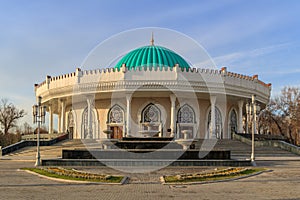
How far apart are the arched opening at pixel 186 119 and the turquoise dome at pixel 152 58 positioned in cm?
474

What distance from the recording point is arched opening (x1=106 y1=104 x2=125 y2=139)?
3566 cm

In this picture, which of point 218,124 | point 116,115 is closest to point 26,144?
point 116,115

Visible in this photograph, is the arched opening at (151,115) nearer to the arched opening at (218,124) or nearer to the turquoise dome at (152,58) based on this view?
the turquoise dome at (152,58)

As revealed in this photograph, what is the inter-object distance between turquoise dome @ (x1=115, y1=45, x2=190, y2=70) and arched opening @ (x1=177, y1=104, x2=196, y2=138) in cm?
474

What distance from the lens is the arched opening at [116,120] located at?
35656mm

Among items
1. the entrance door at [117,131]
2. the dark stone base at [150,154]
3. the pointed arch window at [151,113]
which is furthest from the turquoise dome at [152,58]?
the dark stone base at [150,154]

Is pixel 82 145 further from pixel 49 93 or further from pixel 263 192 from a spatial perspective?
pixel 263 192

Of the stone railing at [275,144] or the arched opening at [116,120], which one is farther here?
the arched opening at [116,120]

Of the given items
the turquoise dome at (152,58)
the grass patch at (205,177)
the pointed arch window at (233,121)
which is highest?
the turquoise dome at (152,58)

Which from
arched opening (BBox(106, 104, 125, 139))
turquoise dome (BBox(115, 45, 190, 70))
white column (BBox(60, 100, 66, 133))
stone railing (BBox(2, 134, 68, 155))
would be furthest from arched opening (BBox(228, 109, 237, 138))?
white column (BBox(60, 100, 66, 133))

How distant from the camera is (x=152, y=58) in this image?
37562 millimetres

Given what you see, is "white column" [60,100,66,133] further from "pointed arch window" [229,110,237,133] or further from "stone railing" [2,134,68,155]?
"pointed arch window" [229,110,237,133]

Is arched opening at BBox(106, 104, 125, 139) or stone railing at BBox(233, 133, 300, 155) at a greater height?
arched opening at BBox(106, 104, 125, 139)

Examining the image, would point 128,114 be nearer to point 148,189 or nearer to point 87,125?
point 87,125
